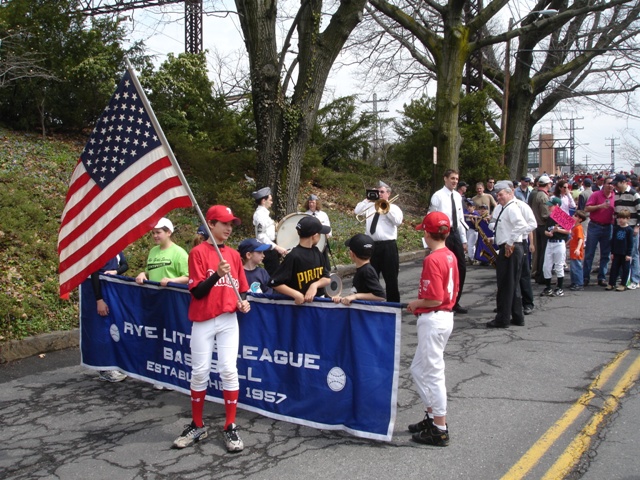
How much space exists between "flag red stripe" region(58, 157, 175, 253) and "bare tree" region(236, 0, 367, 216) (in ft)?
25.8

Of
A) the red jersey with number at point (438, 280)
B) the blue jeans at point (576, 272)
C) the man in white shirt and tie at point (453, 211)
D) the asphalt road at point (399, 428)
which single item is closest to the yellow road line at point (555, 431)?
the asphalt road at point (399, 428)

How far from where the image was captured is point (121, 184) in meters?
4.66

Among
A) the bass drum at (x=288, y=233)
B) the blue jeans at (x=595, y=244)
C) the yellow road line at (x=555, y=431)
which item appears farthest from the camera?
the blue jeans at (x=595, y=244)

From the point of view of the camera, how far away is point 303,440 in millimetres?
4613

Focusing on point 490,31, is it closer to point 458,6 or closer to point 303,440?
point 458,6

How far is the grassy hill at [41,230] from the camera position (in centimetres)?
793

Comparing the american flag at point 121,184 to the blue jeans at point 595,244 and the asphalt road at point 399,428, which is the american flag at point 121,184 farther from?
the blue jeans at point 595,244

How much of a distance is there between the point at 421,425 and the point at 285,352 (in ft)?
4.09

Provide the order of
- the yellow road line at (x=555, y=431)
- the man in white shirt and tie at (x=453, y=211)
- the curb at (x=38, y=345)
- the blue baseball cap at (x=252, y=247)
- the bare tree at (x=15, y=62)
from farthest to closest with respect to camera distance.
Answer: the bare tree at (x=15, y=62) < the man in white shirt and tie at (x=453, y=211) < the curb at (x=38, y=345) < the blue baseball cap at (x=252, y=247) < the yellow road line at (x=555, y=431)

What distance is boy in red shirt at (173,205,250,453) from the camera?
450 centimetres

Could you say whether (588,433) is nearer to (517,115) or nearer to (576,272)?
(576,272)

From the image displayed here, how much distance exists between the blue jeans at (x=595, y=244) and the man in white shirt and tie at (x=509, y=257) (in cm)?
357

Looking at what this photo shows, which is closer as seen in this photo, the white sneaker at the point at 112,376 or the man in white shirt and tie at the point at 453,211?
the white sneaker at the point at 112,376

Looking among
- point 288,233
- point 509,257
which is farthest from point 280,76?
point 509,257
